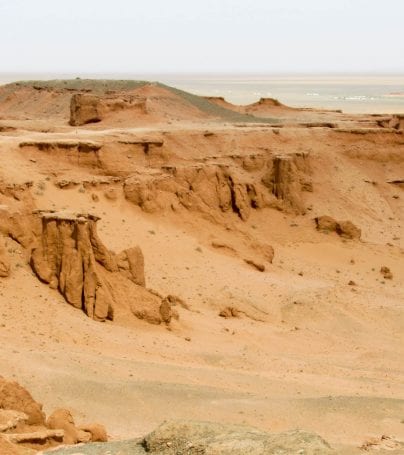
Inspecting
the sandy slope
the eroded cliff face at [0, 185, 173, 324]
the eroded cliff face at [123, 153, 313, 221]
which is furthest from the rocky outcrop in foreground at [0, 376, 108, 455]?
the eroded cliff face at [123, 153, 313, 221]

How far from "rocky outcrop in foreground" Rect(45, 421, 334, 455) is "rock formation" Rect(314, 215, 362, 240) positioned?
1906cm

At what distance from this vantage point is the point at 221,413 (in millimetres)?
12180

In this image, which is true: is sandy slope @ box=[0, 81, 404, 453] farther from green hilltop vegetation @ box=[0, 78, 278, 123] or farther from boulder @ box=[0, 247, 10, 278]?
green hilltop vegetation @ box=[0, 78, 278, 123]

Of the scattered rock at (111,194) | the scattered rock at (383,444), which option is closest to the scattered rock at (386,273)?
the scattered rock at (111,194)

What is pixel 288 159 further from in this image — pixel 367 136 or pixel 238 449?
pixel 238 449

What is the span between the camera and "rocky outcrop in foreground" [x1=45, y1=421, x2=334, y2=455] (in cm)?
824

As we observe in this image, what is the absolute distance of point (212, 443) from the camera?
28.0ft

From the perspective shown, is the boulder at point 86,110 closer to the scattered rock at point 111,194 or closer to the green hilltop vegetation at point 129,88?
the green hilltop vegetation at point 129,88

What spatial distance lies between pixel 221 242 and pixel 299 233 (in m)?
4.03

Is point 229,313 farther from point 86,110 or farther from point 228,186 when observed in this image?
point 86,110

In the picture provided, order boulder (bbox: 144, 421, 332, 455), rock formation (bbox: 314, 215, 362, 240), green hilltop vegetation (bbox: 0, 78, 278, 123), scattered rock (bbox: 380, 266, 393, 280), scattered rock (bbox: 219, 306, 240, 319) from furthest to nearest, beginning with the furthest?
green hilltop vegetation (bbox: 0, 78, 278, 123) < rock formation (bbox: 314, 215, 362, 240) < scattered rock (bbox: 380, 266, 393, 280) < scattered rock (bbox: 219, 306, 240, 319) < boulder (bbox: 144, 421, 332, 455)

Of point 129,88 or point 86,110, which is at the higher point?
point 129,88

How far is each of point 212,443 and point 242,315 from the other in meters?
11.6

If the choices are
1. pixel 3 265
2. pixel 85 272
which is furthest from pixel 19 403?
pixel 85 272
